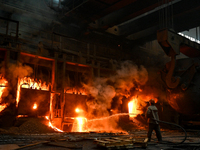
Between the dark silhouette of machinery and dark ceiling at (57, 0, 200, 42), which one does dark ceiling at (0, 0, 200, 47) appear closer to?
dark ceiling at (57, 0, 200, 42)

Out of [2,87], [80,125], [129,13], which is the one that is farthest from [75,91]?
[129,13]

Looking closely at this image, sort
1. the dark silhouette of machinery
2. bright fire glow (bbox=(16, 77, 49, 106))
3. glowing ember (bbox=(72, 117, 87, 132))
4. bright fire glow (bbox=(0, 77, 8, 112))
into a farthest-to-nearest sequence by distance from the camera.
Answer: glowing ember (bbox=(72, 117, 87, 132)) → bright fire glow (bbox=(16, 77, 49, 106)) → the dark silhouette of machinery → bright fire glow (bbox=(0, 77, 8, 112))

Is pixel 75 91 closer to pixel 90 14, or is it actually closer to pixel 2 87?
pixel 2 87

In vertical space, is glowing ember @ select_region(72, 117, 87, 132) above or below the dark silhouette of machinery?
below

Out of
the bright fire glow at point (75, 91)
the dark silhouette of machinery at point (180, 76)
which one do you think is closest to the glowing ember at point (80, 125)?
the bright fire glow at point (75, 91)

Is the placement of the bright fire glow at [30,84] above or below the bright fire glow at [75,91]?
above

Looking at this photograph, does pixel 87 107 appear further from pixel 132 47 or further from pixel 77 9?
pixel 132 47

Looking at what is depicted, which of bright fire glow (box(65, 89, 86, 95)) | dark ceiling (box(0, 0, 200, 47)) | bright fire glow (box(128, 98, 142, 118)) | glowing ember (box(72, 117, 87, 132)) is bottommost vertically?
glowing ember (box(72, 117, 87, 132))

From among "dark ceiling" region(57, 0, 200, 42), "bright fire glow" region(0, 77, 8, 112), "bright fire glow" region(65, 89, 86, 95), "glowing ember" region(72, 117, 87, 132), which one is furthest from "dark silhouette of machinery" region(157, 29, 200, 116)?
"bright fire glow" region(0, 77, 8, 112)

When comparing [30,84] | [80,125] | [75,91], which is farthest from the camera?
[75,91]

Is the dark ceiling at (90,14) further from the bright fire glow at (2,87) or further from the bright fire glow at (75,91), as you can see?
the bright fire glow at (75,91)

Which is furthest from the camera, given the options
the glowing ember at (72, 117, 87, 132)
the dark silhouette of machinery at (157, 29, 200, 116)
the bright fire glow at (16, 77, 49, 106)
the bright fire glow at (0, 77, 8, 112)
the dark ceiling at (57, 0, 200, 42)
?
the dark ceiling at (57, 0, 200, 42)

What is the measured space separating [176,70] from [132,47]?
6708 mm

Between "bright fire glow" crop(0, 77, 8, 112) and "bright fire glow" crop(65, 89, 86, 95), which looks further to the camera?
"bright fire glow" crop(65, 89, 86, 95)
